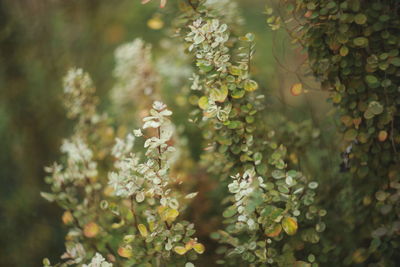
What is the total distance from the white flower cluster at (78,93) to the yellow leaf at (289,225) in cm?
138

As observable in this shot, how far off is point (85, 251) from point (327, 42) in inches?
Answer: 56.1

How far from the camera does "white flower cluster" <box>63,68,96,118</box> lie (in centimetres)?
216

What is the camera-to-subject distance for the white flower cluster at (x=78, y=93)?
2163mm

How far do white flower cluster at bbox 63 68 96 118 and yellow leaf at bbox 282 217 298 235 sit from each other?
138cm

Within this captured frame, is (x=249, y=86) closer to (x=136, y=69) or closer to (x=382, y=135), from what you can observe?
(x=382, y=135)

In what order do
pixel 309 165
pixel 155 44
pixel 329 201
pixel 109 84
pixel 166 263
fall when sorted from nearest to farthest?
pixel 166 263 → pixel 329 201 → pixel 309 165 → pixel 109 84 → pixel 155 44

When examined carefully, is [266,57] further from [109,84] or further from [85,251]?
[85,251]

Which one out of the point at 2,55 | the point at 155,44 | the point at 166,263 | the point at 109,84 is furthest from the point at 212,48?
the point at 155,44

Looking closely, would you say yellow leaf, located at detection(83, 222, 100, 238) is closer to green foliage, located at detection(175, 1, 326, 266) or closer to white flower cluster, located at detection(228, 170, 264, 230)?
green foliage, located at detection(175, 1, 326, 266)

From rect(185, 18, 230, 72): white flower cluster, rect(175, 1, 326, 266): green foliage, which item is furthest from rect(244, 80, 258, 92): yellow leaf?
rect(185, 18, 230, 72): white flower cluster

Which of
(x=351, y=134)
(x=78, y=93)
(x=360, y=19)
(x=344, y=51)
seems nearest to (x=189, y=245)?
(x=351, y=134)

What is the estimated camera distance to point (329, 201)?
195 centimetres

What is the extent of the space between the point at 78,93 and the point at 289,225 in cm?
143

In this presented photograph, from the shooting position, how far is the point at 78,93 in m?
2.21
